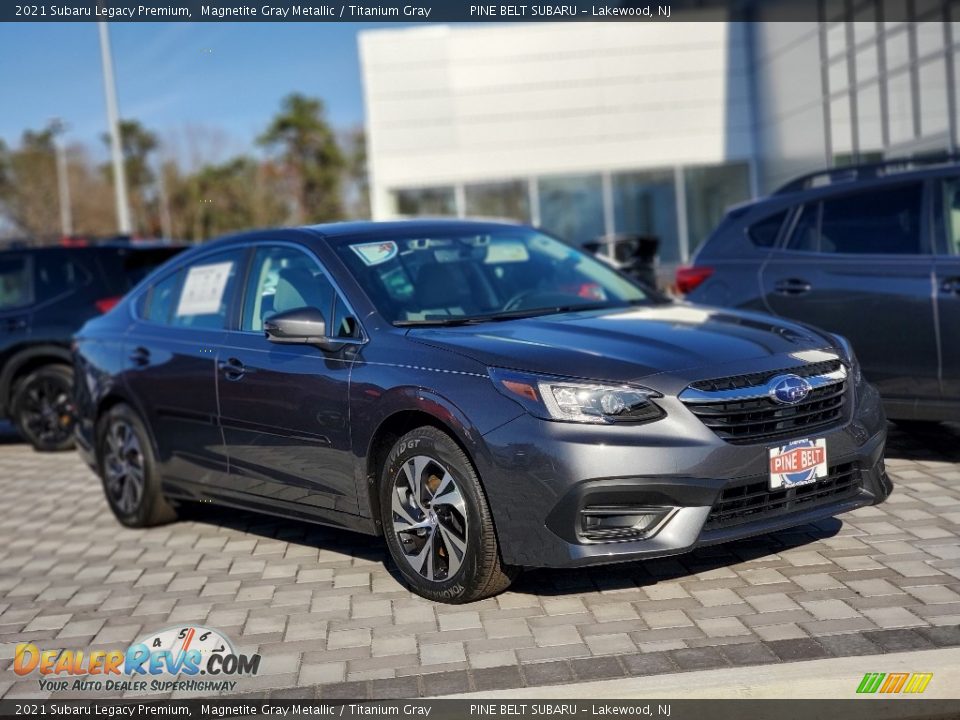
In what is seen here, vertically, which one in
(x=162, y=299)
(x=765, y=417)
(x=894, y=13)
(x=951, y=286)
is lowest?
(x=765, y=417)

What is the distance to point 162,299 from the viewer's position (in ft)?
22.8

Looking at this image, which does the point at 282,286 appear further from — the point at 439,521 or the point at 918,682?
the point at 918,682

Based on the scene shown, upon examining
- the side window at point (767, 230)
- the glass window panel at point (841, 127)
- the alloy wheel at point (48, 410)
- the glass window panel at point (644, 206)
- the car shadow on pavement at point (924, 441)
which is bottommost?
the car shadow on pavement at point (924, 441)

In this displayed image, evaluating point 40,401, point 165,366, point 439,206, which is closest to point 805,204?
point 165,366

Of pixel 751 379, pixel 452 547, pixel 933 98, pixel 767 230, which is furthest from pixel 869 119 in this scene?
pixel 452 547

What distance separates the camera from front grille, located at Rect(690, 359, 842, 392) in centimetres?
459

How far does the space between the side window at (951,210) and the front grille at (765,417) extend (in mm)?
2122

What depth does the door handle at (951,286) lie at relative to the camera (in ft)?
20.7

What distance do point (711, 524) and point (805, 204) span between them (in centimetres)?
331

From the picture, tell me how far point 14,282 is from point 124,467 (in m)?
4.47

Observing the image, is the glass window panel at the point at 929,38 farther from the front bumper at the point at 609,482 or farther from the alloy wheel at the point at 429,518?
the alloy wheel at the point at 429,518

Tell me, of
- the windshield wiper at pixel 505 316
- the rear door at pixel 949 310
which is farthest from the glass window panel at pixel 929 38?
the windshield wiper at pixel 505 316

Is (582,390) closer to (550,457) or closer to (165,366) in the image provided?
(550,457)

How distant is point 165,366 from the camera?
21.4 feet
